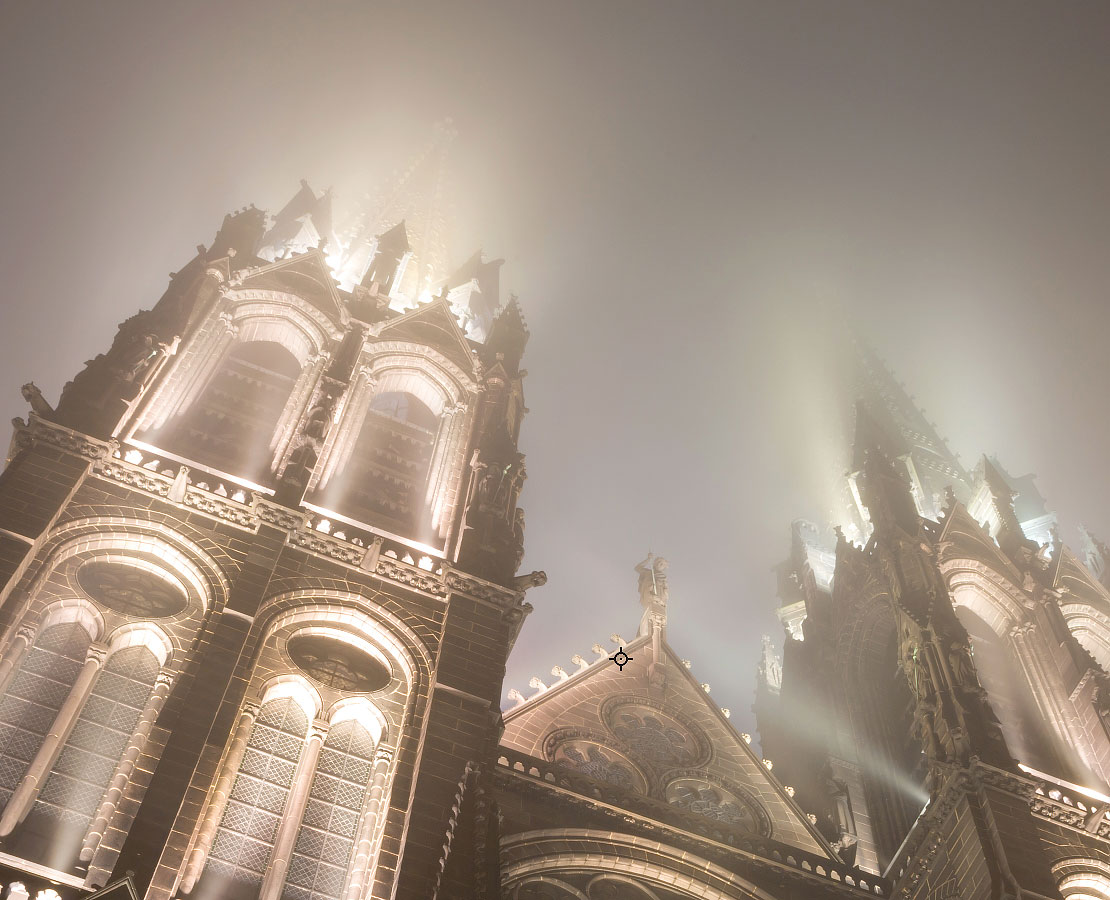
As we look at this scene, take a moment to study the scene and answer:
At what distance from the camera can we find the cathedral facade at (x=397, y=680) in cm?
1680

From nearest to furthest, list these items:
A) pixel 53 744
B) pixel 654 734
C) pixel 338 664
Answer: pixel 53 744
pixel 338 664
pixel 654 734

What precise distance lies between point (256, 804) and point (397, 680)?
3291 millimetres

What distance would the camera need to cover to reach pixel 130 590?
1939 centimetres

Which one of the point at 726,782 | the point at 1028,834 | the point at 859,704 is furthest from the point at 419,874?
the point at 859,704

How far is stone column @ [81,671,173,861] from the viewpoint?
15.3 m

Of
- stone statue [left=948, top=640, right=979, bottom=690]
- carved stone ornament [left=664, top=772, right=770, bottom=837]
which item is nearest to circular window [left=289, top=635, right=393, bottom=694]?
carved stone ornament [left=664, top=772, right=770, bottom=837]

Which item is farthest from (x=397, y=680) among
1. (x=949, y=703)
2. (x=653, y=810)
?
(x=949, y=703)

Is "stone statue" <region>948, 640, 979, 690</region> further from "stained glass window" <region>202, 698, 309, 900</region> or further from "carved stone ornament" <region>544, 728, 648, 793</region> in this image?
"stained glass window" <region>202, 698, 309, 900</region>

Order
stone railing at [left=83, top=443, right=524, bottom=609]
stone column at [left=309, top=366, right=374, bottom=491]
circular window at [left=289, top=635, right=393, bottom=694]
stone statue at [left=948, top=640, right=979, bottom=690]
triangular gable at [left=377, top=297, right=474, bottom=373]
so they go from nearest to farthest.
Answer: circular window at [left=289, top=635, right=393, bottom=694]
stone railing at [left=83, top=443, right=524, bottom=609]
stone statue at [left=948, top=640, right=979, bottom=690]
stone column at [left=309, top=366, right=374, bottom=491]
triangular gable at [left=377, top=297, right=474, bottom=373]

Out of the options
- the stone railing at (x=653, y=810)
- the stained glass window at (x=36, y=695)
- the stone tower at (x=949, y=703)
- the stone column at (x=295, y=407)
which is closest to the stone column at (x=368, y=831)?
the stone railing at (x=653, y=810)

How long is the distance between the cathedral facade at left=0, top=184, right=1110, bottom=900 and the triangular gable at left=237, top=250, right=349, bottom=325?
12 cm

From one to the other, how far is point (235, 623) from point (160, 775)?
325 centimetres

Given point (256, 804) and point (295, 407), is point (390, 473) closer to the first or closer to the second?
point (295, 407)

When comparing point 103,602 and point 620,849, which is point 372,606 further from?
point 620,849
